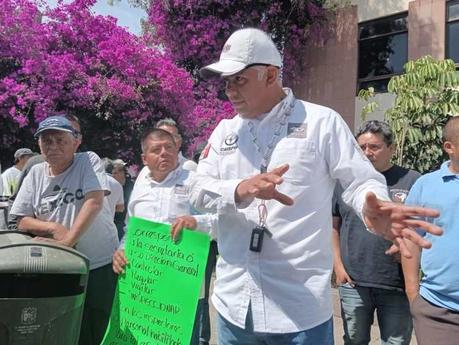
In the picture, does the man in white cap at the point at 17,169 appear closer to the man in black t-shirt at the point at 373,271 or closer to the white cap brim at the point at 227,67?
the man in black t-shirt at the point at 373,271

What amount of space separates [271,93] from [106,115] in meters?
6.94

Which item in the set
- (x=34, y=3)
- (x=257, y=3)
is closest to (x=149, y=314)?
(x=34, y=3)

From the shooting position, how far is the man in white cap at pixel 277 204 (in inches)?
79.0

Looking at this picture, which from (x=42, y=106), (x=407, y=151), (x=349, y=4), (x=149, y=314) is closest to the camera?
(x=149, y=314)

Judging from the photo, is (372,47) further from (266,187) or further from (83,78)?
(266,187)

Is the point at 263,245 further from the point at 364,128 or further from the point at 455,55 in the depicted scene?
the point at 455,55

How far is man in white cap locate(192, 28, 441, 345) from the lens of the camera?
2006 mm

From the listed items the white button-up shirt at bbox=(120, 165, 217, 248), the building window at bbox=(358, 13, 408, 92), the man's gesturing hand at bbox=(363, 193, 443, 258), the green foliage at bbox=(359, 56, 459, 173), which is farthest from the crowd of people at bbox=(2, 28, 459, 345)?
the building window at bbox=(358, 13, 408, 92)

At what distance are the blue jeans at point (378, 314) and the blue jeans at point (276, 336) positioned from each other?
133 cm

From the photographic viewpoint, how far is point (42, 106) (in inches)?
324

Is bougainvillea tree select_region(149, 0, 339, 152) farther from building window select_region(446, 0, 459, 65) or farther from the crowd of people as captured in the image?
the crowd of people

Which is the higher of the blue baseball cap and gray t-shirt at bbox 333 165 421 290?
the blue baseball cap

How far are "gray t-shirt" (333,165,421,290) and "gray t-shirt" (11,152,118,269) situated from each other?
4.97 feet

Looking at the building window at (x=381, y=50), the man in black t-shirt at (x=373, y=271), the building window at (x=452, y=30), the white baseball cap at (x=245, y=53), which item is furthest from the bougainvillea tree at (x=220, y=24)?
the white baseball cap at (x=245, y=53)
